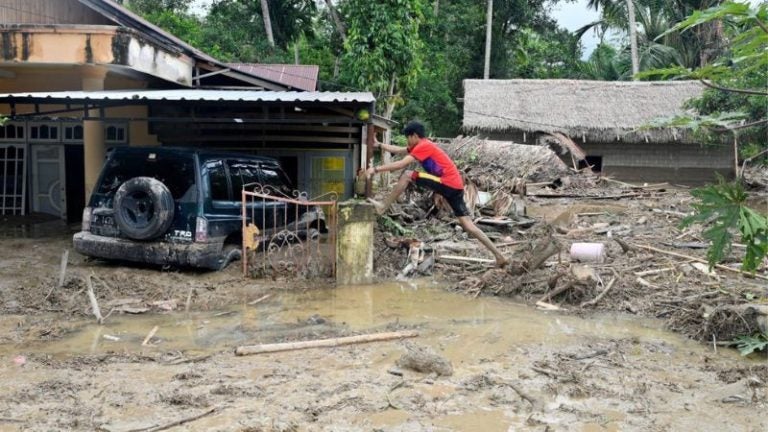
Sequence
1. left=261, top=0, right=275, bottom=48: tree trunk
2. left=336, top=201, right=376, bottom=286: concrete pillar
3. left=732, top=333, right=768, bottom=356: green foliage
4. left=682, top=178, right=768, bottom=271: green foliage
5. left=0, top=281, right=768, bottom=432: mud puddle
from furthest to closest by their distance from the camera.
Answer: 1. left=261, top=0, right=275, bottom=48: tree trunk
2. left=336, top=201, right=376, bottom=286: concrete pillar
3. left=732, top=333, right=768, bottom=356: green foliage
4. left=0, top=281, right=768, bottom=432: mud puddle
5. left=682, top=178, right=768, bottom=271: green foliage

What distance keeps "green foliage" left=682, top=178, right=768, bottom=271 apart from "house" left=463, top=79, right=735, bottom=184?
60.5 ft

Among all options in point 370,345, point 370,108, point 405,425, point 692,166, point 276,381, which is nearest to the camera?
point 405,425

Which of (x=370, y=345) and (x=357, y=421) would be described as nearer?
(x=357, y=421)

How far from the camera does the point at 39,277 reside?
8062mm

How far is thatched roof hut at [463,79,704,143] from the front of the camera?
72.6ft

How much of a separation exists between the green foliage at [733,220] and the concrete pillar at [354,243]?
5266 mm

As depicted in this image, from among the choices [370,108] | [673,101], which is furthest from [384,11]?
[673,101]

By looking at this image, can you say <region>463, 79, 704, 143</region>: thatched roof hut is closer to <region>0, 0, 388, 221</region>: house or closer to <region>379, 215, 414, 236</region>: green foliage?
<region>0, 0, 388, 221</region>: house

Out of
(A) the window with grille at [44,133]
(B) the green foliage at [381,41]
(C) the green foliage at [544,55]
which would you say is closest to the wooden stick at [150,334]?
(A) the window with grille at [44,133]

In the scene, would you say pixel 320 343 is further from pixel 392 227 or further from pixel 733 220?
pixel 392 227

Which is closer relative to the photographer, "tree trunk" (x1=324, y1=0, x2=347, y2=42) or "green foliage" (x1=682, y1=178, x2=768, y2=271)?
"green foliage" (x1=682, y1=178, x2=768, y2=271)

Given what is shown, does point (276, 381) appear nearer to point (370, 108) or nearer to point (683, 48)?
point (370, 108)

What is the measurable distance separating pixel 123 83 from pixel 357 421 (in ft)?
40.6

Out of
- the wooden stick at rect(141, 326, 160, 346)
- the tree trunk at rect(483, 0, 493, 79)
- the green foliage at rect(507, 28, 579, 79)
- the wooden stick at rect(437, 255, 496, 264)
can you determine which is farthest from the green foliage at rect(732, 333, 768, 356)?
the green foliage at rect(507, 28, 579, 79)
